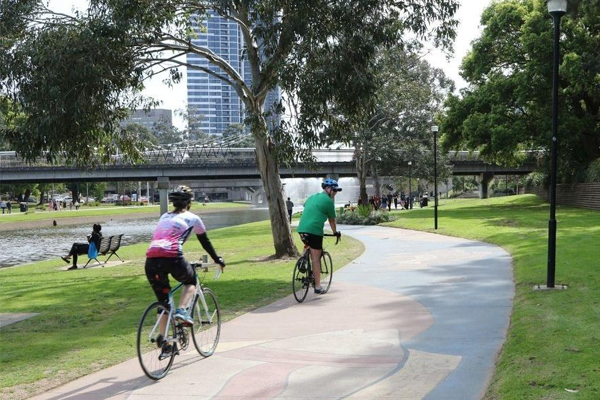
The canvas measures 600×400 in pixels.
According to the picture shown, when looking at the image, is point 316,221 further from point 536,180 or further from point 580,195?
point 536,180

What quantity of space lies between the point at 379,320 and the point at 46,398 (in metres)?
4.31

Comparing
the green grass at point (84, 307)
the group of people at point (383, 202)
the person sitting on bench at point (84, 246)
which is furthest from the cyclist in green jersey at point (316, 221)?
the group of people at point (383, 202)

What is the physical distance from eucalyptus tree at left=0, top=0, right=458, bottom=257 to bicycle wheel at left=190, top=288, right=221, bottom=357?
749 cm

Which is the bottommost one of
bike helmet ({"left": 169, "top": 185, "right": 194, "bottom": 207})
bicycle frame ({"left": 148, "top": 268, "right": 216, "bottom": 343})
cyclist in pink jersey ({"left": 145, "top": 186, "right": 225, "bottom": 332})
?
bicycle frame ({"left": 148, "top": 268, "right": 216, "bottom": 343})

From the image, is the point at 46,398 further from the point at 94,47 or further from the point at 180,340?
the point at 94,47

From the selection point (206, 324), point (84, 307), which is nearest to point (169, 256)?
point (206, 324)

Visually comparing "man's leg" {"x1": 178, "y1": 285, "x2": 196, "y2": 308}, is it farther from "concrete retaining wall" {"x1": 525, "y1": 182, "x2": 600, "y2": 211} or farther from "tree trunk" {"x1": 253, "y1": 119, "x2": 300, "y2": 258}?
"concrete retaining wall" {"x1": 525, "y1": 182, "x2": 600, "y2": 211}

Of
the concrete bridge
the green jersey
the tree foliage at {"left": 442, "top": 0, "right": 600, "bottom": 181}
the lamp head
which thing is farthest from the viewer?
the concrete bridge

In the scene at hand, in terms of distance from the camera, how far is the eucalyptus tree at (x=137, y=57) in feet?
44.0

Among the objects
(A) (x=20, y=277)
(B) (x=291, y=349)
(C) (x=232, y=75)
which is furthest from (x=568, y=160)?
(B) (x=291, y=349)

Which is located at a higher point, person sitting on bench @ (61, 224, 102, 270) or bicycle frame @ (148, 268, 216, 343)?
bicycle frame @ (148, 268, 216, 343)

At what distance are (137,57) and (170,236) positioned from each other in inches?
402

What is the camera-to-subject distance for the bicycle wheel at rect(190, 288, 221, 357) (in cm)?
698

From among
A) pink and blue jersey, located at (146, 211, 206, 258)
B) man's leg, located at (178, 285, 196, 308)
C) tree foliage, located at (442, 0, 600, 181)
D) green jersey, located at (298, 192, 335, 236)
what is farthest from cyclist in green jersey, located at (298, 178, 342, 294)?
tree foliage, located at (442, 0, 600, 181)
